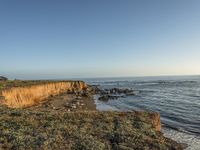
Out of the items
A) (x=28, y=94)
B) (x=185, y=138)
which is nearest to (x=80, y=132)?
(x=185, y=138)

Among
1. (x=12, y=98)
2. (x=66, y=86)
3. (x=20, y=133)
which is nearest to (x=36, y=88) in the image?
(x=12, y=98)

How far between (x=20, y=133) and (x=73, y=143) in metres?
2.30

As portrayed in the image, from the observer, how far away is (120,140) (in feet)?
28.9

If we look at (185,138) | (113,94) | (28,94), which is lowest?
(185,138)

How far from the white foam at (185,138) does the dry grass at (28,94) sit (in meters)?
14.1

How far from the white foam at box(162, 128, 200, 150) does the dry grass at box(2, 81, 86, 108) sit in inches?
554

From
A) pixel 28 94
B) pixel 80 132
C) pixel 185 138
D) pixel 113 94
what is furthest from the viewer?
pixel 113 94

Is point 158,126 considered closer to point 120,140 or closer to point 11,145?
point 120,140

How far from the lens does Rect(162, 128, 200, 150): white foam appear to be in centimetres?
1234

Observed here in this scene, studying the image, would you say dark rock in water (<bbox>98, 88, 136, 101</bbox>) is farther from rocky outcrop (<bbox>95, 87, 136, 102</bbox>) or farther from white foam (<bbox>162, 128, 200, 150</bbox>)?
white foam (<bbox>162, 128, 200, 150</bbox>)

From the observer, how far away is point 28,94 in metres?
29.1

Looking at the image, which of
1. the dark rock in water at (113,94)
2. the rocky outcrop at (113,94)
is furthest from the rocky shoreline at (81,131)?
the dark rock in water at (113,94)

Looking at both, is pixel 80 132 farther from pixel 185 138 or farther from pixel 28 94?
pixel 28 94

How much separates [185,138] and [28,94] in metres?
21.3
